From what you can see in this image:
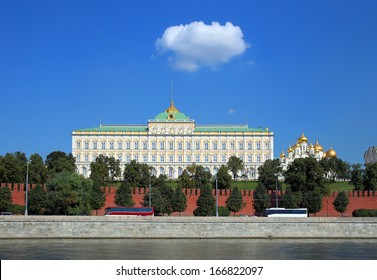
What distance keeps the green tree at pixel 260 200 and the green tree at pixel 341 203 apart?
17.9ft

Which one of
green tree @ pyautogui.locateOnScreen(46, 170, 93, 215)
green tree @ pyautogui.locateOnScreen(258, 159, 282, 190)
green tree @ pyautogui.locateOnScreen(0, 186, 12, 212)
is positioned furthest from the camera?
green tree @ pyautogui.locateOnScreen(258, 159, 282, 190)

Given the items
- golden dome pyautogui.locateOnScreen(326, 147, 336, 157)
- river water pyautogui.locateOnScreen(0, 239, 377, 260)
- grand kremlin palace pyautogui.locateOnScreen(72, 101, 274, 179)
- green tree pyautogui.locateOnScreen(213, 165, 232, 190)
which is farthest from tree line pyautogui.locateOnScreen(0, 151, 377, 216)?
grand kremlin palace pyautogui.locateOnScreen(72, 101, 274, 179)

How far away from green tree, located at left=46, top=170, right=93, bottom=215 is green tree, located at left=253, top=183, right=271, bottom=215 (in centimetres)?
1346

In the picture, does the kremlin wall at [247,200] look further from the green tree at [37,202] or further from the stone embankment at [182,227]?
the stone embankment at [182,227]

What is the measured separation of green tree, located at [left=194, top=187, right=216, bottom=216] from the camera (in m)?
51.1

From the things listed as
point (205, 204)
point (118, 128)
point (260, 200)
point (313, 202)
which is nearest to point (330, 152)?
point (118, 128)

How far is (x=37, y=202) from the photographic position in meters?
48.5

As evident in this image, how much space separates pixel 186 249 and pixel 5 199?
23606 millimetres

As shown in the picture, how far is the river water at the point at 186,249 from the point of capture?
1109 inches

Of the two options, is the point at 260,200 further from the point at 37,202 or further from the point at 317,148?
the point at 317,148

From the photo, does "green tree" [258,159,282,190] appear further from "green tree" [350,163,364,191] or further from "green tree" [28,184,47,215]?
"green tree" [28,184,47,215]

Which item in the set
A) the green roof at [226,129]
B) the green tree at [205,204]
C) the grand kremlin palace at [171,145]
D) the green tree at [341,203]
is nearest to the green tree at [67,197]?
the green tree at [205,204]
